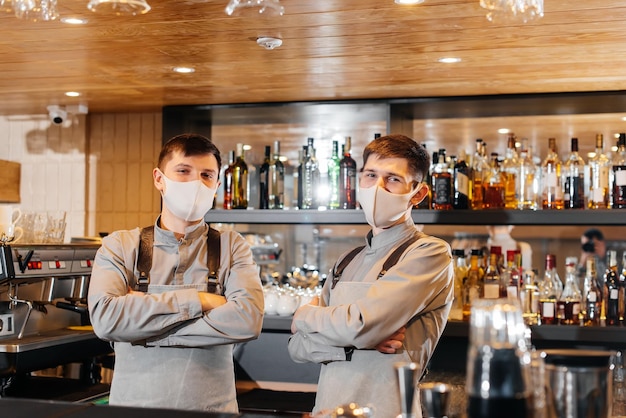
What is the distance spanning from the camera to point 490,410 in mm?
1255

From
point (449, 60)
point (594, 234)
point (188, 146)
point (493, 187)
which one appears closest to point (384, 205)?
point (188, 146)

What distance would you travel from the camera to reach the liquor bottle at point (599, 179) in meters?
3.91

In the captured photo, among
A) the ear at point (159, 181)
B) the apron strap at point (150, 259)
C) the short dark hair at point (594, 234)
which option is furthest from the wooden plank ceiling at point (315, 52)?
the short dark hair at point (594, 234)

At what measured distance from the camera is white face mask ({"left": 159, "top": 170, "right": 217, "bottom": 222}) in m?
2.69

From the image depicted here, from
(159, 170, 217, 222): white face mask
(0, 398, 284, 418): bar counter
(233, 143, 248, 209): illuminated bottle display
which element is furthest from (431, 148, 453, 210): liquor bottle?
(0, 398, 284, 418): bar counter

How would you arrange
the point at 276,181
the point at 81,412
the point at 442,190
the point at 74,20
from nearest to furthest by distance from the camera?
the point at 81,412 → the point at 74,20 → the point at 442,190 → the point at 276,181

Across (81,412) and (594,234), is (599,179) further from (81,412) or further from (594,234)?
(594,234)

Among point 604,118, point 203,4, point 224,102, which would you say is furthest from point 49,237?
point 604,118

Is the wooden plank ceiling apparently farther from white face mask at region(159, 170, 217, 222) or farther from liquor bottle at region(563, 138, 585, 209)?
white face mask at region(159, 170, 217, 222)

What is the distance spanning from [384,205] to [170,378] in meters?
0.85

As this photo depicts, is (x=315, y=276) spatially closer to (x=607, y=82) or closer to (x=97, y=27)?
(x=607, y=82)

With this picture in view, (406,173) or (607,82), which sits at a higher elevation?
(607,82)

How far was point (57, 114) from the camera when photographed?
476cm

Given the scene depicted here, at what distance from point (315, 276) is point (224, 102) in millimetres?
1097
